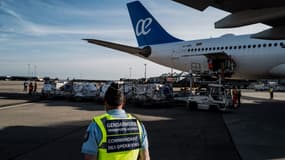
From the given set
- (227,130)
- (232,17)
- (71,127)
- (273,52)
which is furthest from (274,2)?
(273,52)

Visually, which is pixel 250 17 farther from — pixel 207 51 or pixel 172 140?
pixel 207 51

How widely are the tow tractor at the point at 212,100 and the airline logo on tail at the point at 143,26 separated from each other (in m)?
12.3

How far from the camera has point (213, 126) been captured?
1108 centimetres

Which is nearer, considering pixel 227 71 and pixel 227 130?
pixel 227 130

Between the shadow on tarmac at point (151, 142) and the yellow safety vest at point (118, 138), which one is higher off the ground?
the yellow safety vest at point (118, 138)

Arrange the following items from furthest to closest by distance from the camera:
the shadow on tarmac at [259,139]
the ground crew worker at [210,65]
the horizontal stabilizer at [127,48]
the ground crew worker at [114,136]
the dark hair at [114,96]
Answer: the ground crew worker at [210,65]
the horizontal stabilizer at [127,48]
the shadow on tarmac at [259,139]
the dark hair at [114,96]
the ground crew worker at [114,136]

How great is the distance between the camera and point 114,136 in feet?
8.44

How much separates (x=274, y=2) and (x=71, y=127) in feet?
25.9

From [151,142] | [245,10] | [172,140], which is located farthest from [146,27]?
[151,142]

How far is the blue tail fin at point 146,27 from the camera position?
27906mm

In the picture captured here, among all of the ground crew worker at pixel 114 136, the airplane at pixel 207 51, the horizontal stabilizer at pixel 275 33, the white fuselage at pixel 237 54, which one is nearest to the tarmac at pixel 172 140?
the horizontal stabilizer at pixel 275 33

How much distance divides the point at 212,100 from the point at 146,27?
13.5 m

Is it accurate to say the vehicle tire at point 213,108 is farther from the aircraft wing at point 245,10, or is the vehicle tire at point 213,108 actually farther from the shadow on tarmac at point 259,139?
the aircraft wing at point 245,10

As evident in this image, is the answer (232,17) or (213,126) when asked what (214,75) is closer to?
(213,126)
